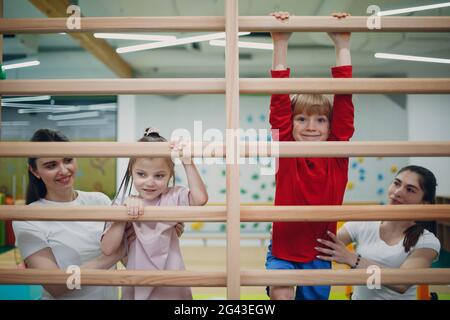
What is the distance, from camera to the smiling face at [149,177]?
4.35 ft

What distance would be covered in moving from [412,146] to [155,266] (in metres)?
0.93

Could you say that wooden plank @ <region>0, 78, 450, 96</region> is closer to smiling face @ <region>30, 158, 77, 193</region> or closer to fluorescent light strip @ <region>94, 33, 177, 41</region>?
smiling face @ <region>30, 158, 77, 193</region>

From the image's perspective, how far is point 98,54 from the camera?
4918 mm

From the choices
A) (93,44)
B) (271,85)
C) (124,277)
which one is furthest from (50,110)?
(271,85)

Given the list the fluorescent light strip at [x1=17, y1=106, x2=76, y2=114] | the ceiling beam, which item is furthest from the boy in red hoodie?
the fluorescent light strip at [x1=17, y1=106, x2=76, y2=114]

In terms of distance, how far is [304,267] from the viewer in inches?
52.2

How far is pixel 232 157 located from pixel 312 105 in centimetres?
43

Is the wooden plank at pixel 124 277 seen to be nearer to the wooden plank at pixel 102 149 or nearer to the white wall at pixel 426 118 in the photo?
the wooden plank at pixel 102 149

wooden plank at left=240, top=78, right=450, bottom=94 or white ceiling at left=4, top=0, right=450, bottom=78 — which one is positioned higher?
white ceiling at left=4, top=0, right=450, bottom=78

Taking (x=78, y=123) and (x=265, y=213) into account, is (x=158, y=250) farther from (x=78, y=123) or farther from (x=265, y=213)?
(x=78, y=123)

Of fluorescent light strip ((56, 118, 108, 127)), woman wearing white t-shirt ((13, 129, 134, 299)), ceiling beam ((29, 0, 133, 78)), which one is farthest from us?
fluorescent light strip ((56, 118, 108, 127))

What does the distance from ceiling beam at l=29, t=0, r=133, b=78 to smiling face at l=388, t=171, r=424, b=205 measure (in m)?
2.31

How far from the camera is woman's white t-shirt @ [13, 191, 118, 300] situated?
1459 mm
